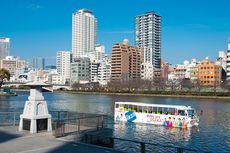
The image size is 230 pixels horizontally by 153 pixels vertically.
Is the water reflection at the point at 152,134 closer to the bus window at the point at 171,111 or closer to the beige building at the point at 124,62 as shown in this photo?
the bus window at the point at 171,111

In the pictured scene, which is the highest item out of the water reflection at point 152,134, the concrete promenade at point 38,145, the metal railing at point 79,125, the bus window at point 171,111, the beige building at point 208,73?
the beige building at point 208,73

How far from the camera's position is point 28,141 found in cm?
1686

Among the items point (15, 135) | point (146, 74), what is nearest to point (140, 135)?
point (15, 135)

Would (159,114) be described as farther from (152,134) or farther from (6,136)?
(6,136)

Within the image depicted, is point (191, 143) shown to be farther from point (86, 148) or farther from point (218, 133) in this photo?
point (86, 148)

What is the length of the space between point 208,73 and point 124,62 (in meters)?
50.1

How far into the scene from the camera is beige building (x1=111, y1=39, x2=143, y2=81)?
18035 cm

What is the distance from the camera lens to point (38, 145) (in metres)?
16.0

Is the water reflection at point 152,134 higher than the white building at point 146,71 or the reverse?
the reverse

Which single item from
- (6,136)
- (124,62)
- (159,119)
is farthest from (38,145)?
(124,62)

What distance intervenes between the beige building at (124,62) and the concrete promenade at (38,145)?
513 feet

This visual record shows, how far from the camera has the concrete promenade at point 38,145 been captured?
49.1 feet

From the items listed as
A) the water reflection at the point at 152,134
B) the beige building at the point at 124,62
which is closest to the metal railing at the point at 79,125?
the water reflection at the point at 152,134

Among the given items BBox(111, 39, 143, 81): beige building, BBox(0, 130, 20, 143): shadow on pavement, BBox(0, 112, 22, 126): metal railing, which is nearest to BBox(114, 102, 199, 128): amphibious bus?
BBox(0, 112, 22, 126): metal railing
